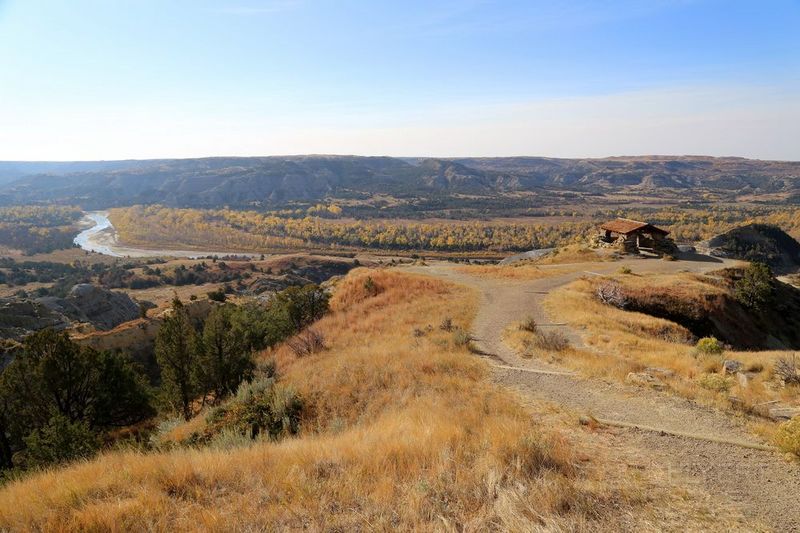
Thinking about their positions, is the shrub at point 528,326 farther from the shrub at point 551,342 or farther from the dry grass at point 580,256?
the dry grass at point 580,256

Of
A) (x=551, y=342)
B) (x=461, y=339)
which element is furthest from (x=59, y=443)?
(x=551, y=342)

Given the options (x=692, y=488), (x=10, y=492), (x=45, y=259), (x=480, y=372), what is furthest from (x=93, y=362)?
(x=45, y=259)

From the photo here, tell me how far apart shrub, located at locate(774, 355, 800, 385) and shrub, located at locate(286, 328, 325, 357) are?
13347 millimetres

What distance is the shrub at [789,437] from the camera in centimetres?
602

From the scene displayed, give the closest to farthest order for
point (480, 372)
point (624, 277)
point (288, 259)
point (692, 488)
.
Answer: point (692, 488)
point (480, 372)
point (624, 277)
point (288, 259)

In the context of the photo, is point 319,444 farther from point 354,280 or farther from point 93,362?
point 354,280

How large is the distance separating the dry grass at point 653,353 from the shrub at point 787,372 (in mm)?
230

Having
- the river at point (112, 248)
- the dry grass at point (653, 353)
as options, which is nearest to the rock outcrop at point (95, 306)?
the dry grass at point (653, 353)

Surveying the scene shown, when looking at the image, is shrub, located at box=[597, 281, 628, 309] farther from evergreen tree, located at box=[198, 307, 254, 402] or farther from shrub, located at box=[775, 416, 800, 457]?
evergreen tree, located at box=[198, 307, 254, 402]

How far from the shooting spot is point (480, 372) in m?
11.2

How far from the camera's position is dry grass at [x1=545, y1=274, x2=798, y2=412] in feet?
30.7

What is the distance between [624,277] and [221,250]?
404 feet

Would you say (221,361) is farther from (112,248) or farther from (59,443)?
(112,248)

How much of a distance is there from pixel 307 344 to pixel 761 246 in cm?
5687
